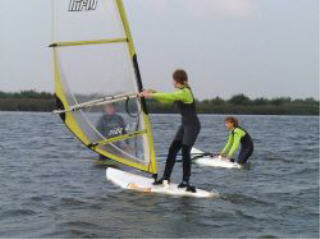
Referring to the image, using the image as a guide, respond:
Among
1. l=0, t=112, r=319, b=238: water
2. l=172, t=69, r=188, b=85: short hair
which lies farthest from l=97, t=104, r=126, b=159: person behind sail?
l=172, t=69, r=188, b=85: short hair

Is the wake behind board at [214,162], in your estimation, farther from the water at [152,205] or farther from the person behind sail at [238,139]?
the water at [152,205]

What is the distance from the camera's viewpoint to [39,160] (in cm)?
1312

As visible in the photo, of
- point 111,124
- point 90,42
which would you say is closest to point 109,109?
point 111,124

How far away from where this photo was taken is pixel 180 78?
26.2 ft

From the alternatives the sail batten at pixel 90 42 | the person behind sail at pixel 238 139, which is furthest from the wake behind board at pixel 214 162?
the sail batten at pixel 90 42

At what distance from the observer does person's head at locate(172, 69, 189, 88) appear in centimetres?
797

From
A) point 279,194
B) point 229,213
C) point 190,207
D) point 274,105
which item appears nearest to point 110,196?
point 190,207

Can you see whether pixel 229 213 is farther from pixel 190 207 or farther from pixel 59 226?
pixel 59 226

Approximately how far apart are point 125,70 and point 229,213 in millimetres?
2639

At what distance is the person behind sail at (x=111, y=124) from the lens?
876cm

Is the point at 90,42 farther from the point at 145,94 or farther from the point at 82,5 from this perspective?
the point at 145,94

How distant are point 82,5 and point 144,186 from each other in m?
2.74

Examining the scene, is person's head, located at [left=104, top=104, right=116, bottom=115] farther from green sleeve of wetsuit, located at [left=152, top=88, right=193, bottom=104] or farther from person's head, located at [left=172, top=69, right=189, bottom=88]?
person's head, located at [left=172, top=69, right=189, bottom=88]

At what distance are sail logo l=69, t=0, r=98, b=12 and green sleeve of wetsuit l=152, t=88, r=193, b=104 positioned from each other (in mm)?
1698
